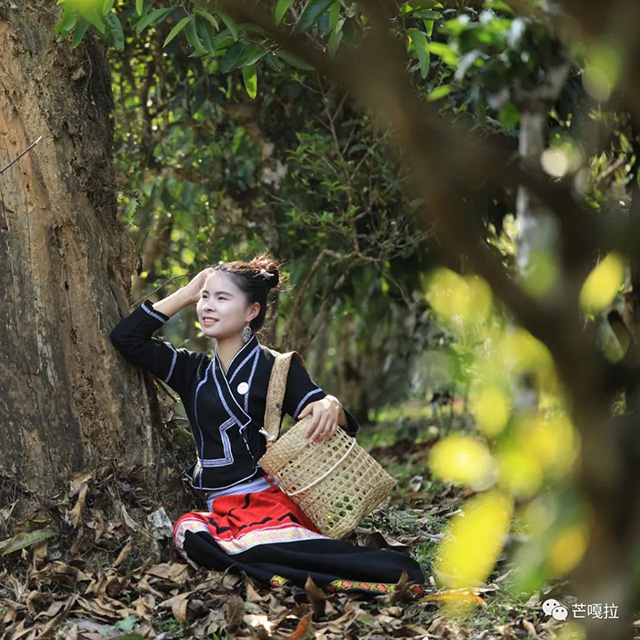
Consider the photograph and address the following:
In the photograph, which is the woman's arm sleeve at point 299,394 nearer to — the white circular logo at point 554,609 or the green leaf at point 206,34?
the white circular logo at point 554,609

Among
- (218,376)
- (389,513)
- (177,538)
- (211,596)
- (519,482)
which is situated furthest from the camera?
(389,513)

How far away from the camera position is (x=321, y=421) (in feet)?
12.4

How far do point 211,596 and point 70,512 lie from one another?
2.02 feet

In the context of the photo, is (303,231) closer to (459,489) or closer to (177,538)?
(459,489)

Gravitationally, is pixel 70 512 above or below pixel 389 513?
above

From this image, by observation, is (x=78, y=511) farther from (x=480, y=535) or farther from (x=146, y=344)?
(x=480, y=535)

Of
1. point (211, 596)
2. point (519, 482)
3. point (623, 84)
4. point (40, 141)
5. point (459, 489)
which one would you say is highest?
point (40, 141)

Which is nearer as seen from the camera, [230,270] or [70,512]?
[70,512]

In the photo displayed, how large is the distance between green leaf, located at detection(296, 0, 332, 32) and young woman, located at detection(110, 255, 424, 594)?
132cm

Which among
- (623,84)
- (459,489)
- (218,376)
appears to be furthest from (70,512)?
(623,84)

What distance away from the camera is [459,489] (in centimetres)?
574

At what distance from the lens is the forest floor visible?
319 centimetres

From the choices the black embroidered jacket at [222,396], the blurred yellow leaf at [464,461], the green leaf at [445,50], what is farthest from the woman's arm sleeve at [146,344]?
the blurred yellow leaf at [464,461]

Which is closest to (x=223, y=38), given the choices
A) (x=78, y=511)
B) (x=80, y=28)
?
(x=80, y=28)
